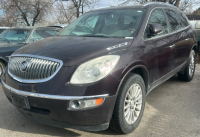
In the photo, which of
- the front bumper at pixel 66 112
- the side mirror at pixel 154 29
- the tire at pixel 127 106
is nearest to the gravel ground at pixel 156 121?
the tire at pixel 127 106

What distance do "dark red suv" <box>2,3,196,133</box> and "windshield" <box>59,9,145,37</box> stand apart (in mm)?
18

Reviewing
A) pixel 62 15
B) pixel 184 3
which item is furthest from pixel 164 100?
pixel 62 15

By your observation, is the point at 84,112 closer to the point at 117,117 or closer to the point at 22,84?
the point at 117,117

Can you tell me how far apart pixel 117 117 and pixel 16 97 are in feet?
4.21

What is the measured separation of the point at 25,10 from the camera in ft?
72.3

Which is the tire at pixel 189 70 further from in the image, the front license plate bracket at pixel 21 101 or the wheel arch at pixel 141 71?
the front license plate bracket at pixel 21 101

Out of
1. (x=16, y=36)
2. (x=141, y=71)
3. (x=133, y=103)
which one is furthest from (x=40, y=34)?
(x=133, y=103)

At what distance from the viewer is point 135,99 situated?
9.32 ft

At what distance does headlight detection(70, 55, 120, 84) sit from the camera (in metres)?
2.28

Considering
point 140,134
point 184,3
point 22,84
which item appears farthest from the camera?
point 184,3

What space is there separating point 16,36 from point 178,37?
483 centimetres

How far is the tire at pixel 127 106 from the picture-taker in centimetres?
248

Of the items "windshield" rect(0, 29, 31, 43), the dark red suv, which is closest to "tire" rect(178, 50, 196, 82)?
the dark red suv

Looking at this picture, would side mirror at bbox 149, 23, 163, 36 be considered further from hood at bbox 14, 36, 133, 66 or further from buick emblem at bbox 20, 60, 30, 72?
buick emblem at bbox 20, 60, 30, 72
